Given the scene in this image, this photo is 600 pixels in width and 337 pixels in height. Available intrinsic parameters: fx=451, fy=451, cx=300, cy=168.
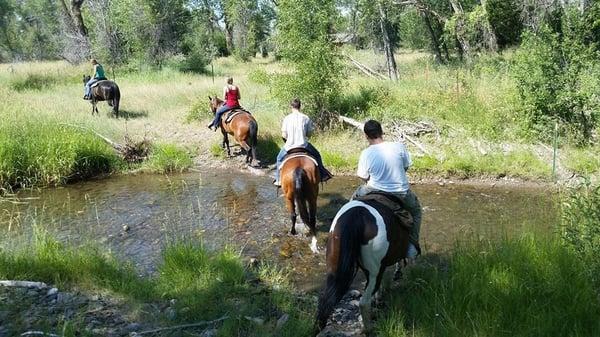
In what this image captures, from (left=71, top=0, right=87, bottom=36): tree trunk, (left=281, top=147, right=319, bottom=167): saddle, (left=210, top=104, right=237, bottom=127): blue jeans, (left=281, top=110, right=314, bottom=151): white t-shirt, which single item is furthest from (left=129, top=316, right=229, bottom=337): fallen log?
(left=71, top=0, right=87, bottom=36): tree trunk

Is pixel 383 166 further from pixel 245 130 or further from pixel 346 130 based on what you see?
pixel 346 130

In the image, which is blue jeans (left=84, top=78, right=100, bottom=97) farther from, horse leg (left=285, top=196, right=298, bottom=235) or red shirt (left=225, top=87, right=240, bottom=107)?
horse leg (left=285, top=196, right=298, bottom=235)

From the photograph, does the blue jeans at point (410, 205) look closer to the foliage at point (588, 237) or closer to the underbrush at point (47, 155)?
the foliage at point (588, 237)

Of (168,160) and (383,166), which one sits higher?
(383,166)

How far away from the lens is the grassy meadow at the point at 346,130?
1147 cm

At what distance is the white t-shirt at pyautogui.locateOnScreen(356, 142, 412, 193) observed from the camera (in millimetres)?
5230

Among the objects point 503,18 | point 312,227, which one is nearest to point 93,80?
point 312,227

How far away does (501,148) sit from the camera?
39.4 feet

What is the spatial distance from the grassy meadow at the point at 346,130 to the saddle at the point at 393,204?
22.4 ft

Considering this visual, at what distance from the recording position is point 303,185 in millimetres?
7668

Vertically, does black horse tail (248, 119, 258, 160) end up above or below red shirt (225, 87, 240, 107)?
below

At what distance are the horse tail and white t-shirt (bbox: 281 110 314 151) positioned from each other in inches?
36.5

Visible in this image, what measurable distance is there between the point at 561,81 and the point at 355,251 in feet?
32.0

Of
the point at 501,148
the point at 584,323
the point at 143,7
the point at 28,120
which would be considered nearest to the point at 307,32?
→ the point at 501,148
